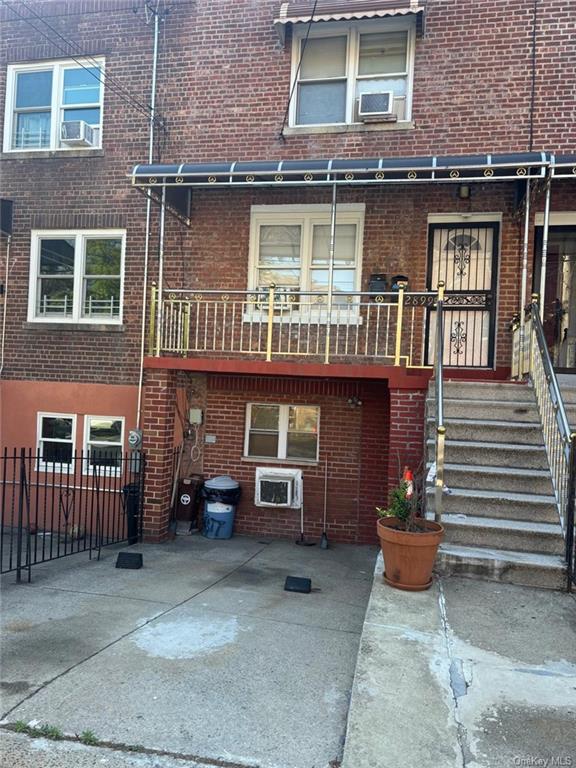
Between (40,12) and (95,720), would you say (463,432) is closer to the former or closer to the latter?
(95,720)

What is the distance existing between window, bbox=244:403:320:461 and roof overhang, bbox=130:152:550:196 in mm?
3281

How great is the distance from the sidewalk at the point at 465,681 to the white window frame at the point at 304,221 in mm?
5047

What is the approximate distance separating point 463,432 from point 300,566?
2560mm

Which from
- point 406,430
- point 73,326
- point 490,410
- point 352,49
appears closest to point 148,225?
point 73,326

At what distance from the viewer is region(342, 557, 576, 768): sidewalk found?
2.65 meters

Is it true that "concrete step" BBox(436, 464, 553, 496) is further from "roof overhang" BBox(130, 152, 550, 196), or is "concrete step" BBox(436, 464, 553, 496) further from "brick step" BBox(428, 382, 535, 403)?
"roof overhang" BBox(130, 152, 550, 196)

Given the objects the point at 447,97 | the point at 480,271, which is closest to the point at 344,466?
the point at 480,271

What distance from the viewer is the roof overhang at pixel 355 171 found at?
21.2 ft

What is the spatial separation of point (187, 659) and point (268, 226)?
6.33 metres

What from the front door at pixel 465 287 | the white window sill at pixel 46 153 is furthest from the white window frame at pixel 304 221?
the white window sill at pixel 46 153

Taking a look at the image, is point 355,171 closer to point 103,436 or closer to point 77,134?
point 77,134

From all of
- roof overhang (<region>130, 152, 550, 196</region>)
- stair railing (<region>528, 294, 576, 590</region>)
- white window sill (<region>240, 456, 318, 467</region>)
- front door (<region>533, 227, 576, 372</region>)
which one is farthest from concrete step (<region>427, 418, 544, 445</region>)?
roof overhang (<region>130, 152, 550, 196</region>)

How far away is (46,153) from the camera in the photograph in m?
9.18

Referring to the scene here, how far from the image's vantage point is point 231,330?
27.6 ft
